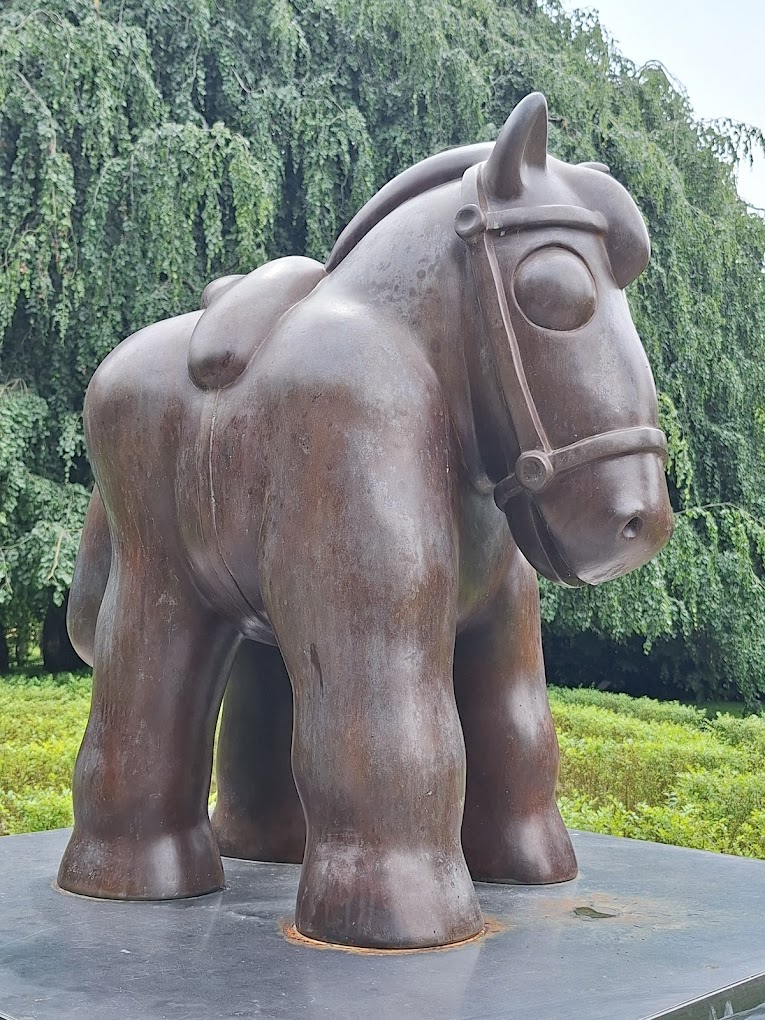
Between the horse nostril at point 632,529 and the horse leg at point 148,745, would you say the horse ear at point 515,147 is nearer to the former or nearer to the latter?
the horse nostril at point 632,529

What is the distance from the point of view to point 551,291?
81.4 inches

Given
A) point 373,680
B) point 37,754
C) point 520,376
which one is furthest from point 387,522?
point 37,754

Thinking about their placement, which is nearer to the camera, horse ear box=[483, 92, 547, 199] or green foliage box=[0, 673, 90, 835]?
horse ear box=[483, 92, 547, 199]

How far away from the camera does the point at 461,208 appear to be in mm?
2098

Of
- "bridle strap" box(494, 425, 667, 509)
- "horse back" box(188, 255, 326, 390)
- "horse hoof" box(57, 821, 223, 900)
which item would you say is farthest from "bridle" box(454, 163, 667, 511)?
"horse hoof" box(57, 821, 223, 900)

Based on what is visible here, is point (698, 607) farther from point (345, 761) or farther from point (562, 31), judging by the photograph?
point (345, 761)

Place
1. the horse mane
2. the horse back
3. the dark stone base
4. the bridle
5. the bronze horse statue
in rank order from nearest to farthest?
the dark stone base, the bronze horse statue, the bridle, the horse back, the horse mane

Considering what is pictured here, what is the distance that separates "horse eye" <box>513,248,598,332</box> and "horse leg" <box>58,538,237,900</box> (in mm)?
869

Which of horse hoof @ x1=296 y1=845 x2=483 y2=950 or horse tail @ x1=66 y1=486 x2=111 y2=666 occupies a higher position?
horse tail @ x1=66 y1=486 x2=111 y2=666

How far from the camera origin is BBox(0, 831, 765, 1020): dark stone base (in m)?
1.58

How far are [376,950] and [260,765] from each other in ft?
2.73

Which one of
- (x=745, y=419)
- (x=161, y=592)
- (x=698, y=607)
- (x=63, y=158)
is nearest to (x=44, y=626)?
(x=63, y=158)

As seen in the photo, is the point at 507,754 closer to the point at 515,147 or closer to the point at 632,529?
the point at 632,529

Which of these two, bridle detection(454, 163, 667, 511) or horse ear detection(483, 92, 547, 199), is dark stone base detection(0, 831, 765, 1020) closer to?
bridle detection(454, 163, 667, 511)
